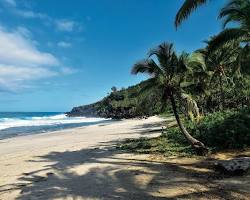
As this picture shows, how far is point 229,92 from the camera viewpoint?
4169cm

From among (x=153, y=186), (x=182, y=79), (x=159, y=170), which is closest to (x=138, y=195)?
(x=153, y=186)

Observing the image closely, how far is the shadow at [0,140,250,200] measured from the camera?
9664mm

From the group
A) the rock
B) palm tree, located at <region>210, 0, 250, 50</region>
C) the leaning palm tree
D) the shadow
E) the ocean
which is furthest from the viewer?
the ocean

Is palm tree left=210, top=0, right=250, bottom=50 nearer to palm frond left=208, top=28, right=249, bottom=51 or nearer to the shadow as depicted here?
palm frond left=208, top=28, right=249, bottom=51

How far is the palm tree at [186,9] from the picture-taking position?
1125cm

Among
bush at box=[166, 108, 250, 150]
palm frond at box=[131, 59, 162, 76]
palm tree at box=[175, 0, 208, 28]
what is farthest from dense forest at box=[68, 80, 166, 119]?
palm tree at box=[175, 0, 208, 28]

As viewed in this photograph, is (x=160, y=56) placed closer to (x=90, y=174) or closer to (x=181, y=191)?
(x=90, y=174)

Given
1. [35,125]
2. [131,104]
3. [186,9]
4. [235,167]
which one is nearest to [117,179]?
[235,167]

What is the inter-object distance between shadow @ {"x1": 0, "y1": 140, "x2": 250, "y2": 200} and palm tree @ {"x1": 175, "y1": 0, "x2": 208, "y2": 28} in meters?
5.11

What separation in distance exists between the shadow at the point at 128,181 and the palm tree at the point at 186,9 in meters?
5.11

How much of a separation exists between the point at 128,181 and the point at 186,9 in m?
5.91

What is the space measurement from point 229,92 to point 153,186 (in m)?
33.5

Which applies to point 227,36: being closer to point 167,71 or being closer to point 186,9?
point 167,71

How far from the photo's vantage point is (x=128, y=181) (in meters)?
11.3
